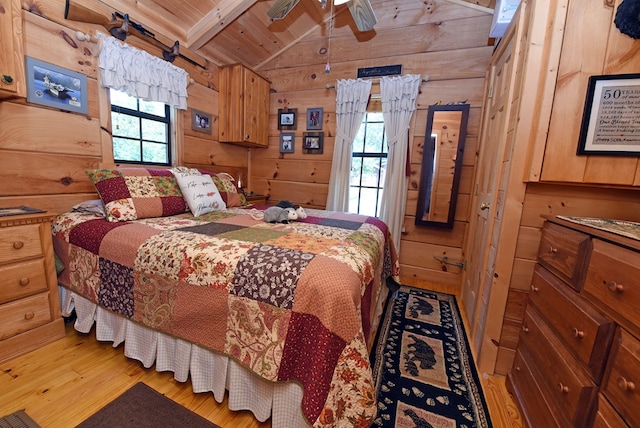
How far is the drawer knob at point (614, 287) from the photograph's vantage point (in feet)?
2.51

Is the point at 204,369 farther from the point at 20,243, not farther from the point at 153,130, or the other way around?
the point at 153,130

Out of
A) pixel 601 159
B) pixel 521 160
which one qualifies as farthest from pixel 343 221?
pixel 601 159

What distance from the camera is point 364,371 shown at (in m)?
0.92

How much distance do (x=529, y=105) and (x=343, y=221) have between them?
1223mm

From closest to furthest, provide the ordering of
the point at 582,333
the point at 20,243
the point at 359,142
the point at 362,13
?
1. the point at 582,333
2. the point at 20,243
3. the point at 362,13
4. the point at 359,142

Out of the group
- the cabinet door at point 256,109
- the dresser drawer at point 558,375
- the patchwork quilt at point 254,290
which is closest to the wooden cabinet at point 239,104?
the cabinet door at point 256,109

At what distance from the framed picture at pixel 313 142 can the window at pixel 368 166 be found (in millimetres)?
416

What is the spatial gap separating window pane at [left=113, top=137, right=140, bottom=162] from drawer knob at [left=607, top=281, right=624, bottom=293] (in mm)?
2938

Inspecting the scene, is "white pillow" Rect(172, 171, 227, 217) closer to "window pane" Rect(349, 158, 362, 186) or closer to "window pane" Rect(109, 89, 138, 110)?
"window pane" Rect(109, 89, 138, 110)

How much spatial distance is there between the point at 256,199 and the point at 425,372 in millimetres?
2473

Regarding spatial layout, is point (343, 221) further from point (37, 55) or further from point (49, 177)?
point (37, 55)

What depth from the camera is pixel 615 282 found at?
2.59 feet

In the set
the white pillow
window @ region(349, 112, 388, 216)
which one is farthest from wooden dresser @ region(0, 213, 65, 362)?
window @ region(349, 112, 388, 216)

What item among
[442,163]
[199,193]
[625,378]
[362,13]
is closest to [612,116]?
[625,378]
